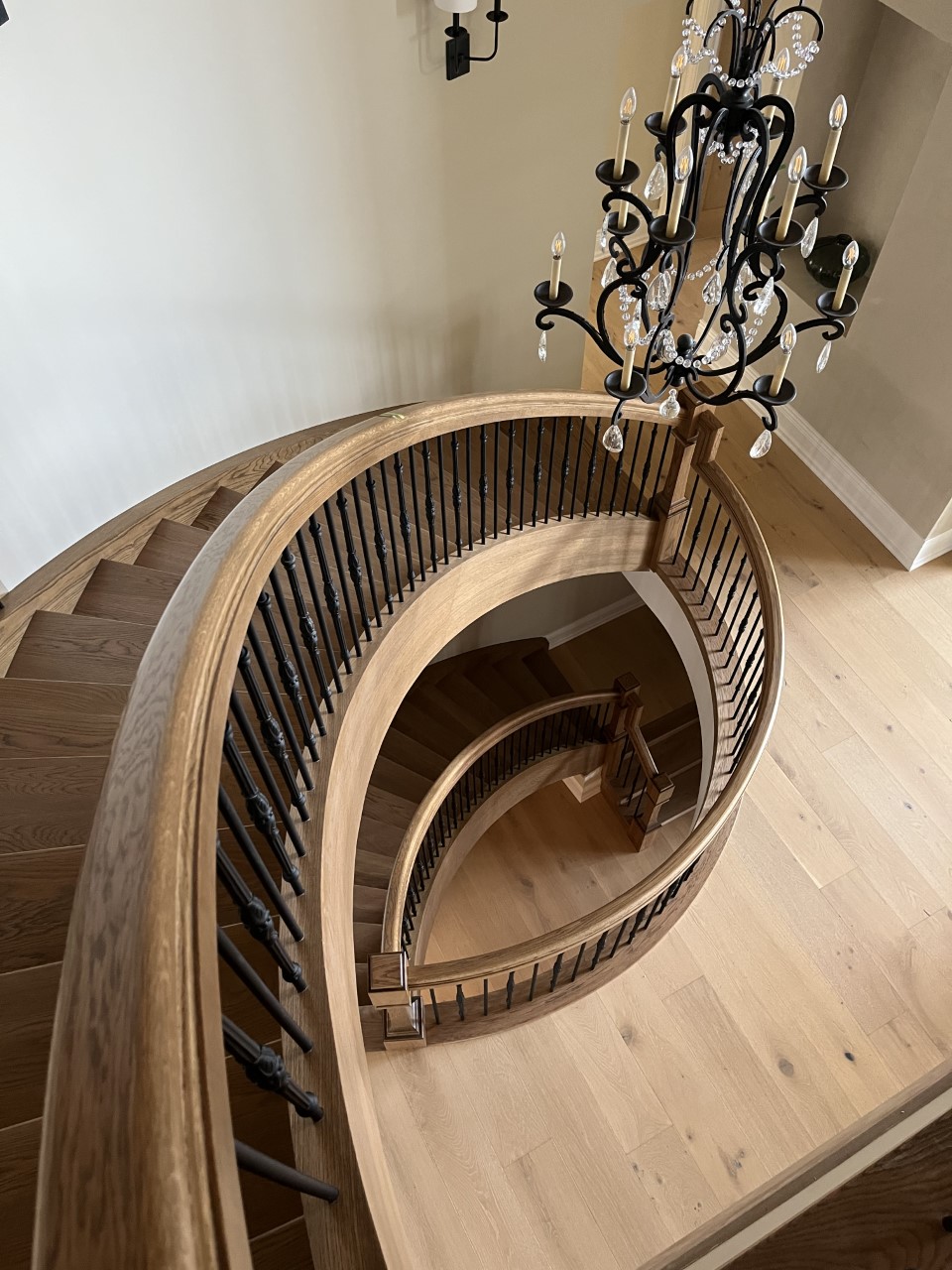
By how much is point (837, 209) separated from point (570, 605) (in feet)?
10.3

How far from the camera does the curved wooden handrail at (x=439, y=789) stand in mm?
3832

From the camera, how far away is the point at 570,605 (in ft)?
23.0

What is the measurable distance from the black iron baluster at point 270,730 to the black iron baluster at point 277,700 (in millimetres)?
24

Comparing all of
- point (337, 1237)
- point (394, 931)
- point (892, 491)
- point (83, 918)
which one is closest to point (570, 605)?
point (892, 491)

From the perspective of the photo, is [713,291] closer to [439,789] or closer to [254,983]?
[254,983]

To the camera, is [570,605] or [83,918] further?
[570,605]

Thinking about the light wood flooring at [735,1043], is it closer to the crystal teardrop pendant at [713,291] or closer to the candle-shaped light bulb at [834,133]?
the crystal teardrop pendant at [713,291]

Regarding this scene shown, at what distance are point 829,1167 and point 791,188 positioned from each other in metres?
2.11

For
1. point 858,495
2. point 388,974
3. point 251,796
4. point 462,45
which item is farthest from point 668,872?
point 462,45

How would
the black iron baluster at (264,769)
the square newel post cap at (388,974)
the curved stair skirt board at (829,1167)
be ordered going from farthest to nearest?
1. the square newel post cap at (388,974)
2. the black iron baluster at (264,769)
3. the curved stair skirt board at (829,1167)

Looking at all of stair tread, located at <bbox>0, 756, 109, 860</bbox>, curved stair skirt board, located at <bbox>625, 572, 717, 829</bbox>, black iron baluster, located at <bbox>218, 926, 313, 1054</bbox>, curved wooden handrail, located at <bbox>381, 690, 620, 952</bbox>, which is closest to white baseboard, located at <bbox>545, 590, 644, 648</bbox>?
curved wooden handrail, located at <bbox>381, 690, 620, 952</bbox>

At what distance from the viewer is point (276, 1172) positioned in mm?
1314

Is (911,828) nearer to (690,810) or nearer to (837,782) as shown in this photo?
(837,782)

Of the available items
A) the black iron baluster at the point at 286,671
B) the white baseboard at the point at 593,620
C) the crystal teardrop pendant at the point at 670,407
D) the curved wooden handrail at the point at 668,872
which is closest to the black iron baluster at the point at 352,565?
the black iron baluster at the point at 286,671
